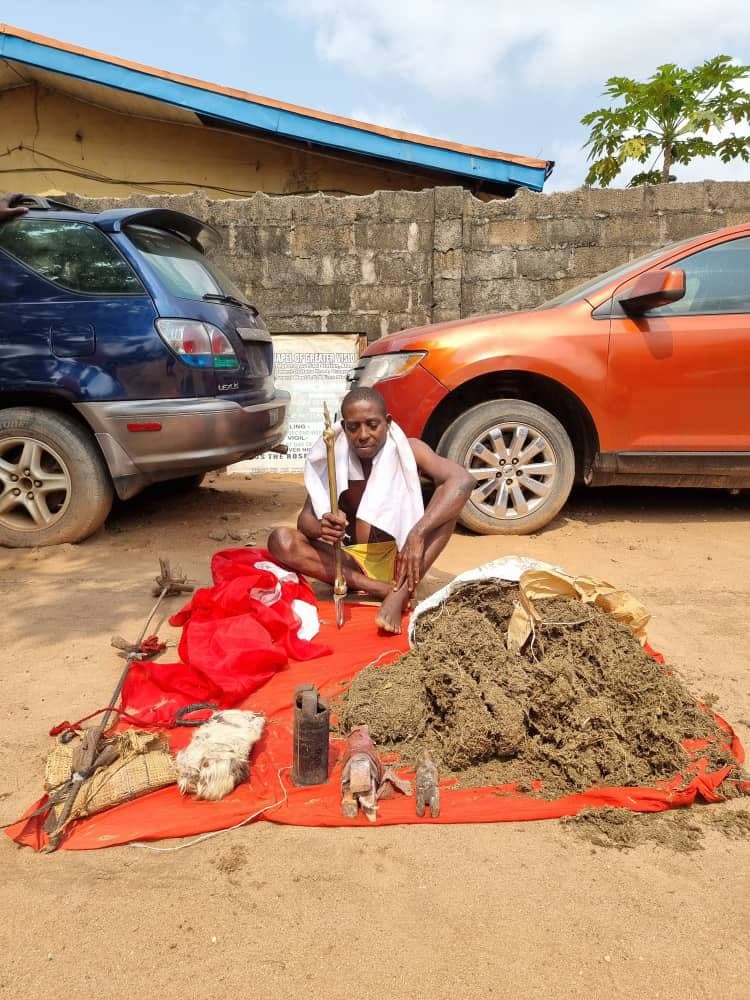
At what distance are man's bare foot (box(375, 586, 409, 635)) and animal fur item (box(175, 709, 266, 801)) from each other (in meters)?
0.95

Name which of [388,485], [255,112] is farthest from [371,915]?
[255,112]

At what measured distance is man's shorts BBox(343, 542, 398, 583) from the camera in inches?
144

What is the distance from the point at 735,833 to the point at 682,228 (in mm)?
6225

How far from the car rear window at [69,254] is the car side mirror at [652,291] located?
3.03 meters

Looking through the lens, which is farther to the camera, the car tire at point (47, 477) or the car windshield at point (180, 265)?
the car windshield at point (180, 265)

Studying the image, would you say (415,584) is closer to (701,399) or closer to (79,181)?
(701,399)

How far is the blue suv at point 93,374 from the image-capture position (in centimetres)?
439

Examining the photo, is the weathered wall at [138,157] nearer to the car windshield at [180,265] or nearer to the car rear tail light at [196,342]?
the car windshield at [180,265]

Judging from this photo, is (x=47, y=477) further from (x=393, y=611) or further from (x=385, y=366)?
(x=393, y=611)

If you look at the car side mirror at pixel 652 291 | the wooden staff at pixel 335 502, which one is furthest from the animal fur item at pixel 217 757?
the car side mirror at pixel 652 291

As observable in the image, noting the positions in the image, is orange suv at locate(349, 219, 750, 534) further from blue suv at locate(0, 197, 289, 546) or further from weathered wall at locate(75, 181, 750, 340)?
weathered wall at locate(75, 181, 750, 340)

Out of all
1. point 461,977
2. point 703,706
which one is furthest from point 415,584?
point 461,977

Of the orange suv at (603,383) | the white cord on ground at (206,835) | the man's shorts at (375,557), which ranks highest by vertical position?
the orange suv at (603,383)

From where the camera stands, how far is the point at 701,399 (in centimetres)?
462
